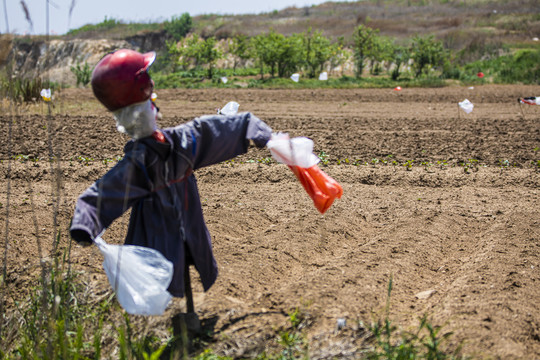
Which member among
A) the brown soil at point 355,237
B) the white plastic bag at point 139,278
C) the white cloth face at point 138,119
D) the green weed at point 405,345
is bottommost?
the brown soil at point 355,237

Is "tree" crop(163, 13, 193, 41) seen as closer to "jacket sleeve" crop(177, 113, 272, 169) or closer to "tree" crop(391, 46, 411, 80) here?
"tree" crop(391, 46, 411, 80)

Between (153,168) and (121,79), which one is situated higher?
(121,79)

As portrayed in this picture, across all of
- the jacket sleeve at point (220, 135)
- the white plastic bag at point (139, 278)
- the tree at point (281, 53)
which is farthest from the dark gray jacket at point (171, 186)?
the tree at point (281, 53)

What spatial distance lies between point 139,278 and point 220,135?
2.80ft

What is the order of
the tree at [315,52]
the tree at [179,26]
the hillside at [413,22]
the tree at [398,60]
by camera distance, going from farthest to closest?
the tree at [179,26], the hillside at [413,22], the tree at [315,52], the tree at [398,60]

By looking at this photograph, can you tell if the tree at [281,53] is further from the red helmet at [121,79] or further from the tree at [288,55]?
the red helmet at [121,79]

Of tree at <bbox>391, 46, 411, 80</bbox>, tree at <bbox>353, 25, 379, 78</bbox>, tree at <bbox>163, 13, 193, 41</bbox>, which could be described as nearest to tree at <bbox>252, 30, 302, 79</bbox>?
tree at <bbox>353, 25, 379, 78</bbox>

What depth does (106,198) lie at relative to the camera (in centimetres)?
257

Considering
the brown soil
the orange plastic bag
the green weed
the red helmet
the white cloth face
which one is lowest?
the brown soil

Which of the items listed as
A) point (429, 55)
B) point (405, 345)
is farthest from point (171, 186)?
point (429, 55)

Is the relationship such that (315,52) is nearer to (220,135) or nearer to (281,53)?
(281,53)

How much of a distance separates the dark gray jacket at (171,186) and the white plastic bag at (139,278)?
19 cm

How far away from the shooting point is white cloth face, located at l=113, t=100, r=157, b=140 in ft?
8.59

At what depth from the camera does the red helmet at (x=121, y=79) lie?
8.23 ft
